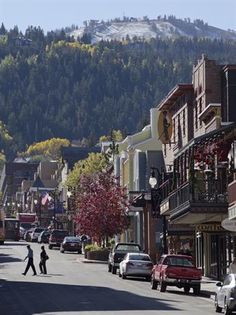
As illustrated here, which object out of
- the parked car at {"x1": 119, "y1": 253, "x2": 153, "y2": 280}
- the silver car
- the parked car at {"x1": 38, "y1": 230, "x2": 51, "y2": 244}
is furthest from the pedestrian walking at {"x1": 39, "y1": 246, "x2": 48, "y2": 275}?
the parked car at {"x1": 38, "y1": 230, "x2": 51, "y2": 244}

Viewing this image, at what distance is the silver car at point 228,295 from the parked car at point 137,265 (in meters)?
22.2

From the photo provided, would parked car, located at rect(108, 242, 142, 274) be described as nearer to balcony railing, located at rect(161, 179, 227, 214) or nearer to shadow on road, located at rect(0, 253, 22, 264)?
balcony railing, located at rect(161, 179, 227, 214)

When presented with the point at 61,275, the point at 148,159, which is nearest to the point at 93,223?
the point at 148,159

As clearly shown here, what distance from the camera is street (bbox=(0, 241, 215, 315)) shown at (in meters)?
34.8

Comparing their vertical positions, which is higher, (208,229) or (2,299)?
(208,229)

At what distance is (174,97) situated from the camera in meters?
76.2

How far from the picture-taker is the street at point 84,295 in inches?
1371

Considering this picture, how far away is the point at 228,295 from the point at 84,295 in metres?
11.5

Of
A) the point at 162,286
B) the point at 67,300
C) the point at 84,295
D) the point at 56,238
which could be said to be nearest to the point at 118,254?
the point at 162,286

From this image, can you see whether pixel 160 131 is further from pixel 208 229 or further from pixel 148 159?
pixel 208 229

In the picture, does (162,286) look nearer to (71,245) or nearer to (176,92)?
(176,92)

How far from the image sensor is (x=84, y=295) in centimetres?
4284

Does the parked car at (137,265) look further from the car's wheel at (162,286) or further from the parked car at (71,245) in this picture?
the parked car at (71,245)

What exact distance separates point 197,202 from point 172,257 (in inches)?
168
